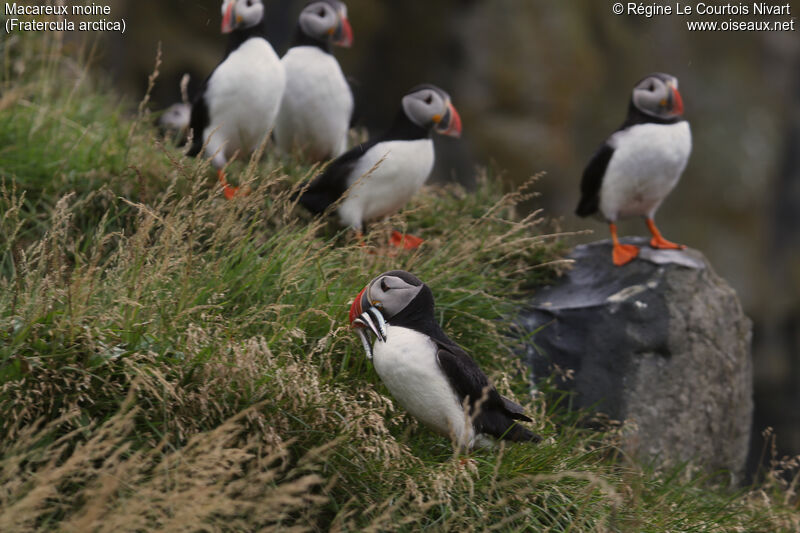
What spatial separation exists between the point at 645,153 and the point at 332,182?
61.5 inches

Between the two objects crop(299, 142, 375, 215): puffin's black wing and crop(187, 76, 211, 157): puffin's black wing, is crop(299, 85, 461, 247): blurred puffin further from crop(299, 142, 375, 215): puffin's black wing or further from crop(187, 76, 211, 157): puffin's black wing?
crop(187, 76, 211, 157): puffin's black wing

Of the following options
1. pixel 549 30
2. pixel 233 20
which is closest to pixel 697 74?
pixel 549 30

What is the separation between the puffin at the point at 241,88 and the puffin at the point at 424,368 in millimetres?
1705

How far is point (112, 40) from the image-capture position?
→ 32.4ft

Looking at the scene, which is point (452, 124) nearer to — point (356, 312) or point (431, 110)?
point (431, 110)

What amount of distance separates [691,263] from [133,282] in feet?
9.69

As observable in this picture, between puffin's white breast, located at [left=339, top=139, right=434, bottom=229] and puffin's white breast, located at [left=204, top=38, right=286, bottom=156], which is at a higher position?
puffin's white breast, located at [left=204, top=38, right=286, bottom=156]

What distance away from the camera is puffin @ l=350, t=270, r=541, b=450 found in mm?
2734

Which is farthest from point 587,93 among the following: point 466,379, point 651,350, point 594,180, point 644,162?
point 466,379

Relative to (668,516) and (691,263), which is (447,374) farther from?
(691,263)

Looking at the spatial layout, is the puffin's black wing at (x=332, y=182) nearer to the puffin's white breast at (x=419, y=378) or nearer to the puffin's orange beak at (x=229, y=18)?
the puffin's orange beak at (x=229, y=18)

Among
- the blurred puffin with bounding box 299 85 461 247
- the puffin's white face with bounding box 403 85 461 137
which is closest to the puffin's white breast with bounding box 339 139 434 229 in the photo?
the blurred puffin with bounding box 299 85 461 247

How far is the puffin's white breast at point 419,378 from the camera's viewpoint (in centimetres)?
273

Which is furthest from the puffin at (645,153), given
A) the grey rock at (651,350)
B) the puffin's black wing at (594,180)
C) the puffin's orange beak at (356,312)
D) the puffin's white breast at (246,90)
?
the puffin's orange beak at (356,312)
